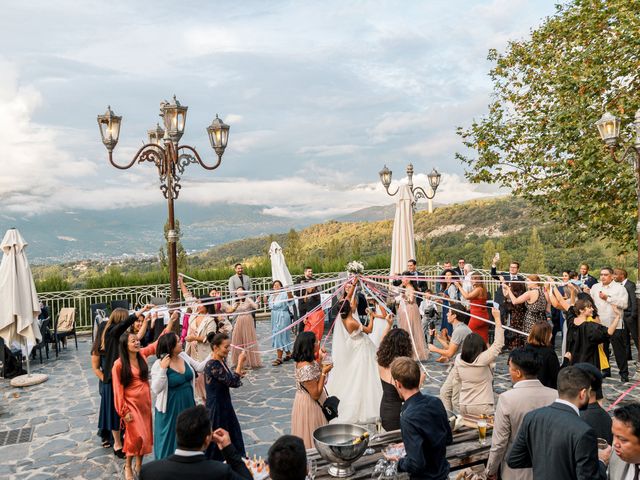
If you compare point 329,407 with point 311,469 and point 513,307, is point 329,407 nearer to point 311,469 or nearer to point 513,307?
point 311,469

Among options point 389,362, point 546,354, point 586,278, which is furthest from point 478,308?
point 389,362

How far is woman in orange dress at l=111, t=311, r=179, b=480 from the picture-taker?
5.69 metres

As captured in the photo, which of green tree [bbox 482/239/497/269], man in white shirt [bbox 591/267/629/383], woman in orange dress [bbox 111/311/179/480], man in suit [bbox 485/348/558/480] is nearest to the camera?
man in suit [bbox 485/348/558/480]

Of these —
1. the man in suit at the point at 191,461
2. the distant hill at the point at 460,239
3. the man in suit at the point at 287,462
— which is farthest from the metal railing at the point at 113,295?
the man in suit at the point at 287,462

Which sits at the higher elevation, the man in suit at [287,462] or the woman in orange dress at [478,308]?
the man in suit at [287,462]

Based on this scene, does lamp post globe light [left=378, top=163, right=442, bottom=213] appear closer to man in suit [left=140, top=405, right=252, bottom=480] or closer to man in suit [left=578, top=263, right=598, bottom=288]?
man in suit [left=578, top=263, right=598, bottom=288]

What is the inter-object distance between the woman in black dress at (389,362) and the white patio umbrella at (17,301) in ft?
27.5

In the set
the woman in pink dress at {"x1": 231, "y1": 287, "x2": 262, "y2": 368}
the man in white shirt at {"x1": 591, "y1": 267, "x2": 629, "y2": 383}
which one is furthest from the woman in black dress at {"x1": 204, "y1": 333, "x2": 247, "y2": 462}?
the man in white shirt at {"x1": 591, "y1": 267, "x2": 629, "y2": 383}

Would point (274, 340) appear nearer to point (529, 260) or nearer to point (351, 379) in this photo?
point (351, 379)

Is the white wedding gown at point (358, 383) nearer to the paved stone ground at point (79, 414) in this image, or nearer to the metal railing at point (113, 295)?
the paved stone ground at point (79, 414)

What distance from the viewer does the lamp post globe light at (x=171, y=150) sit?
321 inches

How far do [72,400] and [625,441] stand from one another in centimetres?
929

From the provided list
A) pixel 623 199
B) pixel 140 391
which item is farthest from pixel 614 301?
pixel 140 391

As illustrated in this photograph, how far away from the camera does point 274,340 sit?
39.5ft
